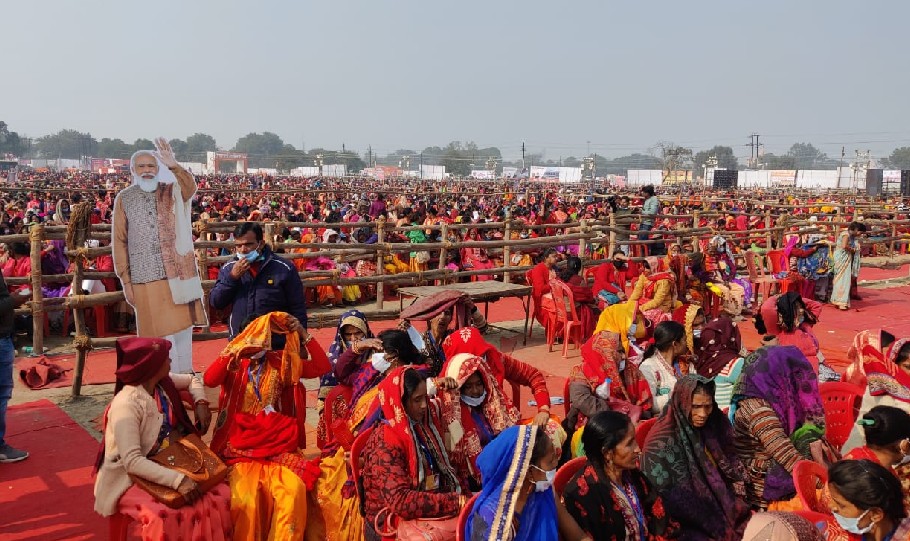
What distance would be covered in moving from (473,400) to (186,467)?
1364mm

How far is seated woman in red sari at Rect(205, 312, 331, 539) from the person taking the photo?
3330 millimetres

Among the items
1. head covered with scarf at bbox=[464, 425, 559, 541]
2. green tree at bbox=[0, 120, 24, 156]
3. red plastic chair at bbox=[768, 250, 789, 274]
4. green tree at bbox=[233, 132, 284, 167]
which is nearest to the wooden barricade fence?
red plastic chair at bbox=[768, 250, 789, 274]

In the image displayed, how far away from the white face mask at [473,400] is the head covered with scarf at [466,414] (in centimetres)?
2

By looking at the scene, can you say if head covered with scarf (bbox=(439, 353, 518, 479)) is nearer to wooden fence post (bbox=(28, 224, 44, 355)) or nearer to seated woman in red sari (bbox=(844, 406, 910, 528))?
seated woman in red sari (bbox=(844, 406, 910, 528))

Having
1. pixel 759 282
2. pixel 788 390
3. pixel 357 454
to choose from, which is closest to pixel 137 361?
pixel 357 454

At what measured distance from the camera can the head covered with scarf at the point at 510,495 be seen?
2562mm

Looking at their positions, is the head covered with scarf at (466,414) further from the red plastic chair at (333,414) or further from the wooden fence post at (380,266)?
the wooden fence post at (380,266)

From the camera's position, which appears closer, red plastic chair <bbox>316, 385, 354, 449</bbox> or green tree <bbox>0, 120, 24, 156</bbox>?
red plastic chair <bbox>316, 385, 354, 449</bbox>

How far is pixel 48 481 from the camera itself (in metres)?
4.37

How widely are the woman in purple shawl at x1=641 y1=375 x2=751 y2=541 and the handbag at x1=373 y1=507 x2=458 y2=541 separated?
2.96 feet

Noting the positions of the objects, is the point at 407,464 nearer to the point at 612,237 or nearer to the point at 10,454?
the point at 10,454

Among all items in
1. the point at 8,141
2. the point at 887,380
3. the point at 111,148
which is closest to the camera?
the point at 887,380

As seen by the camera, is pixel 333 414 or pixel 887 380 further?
pixel 333 414

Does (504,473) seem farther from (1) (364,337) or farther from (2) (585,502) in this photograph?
(1) (364,337)
